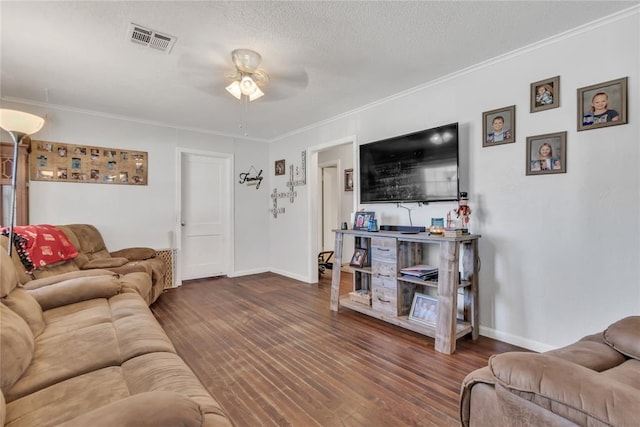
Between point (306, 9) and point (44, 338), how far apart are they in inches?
94.8

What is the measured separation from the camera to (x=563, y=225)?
2.24 m

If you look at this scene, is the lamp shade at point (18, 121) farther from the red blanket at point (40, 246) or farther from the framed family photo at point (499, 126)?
the framed family photo at point (499, 126)

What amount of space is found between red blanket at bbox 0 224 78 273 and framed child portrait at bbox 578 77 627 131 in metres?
4.51

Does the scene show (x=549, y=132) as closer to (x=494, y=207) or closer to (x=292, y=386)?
(x=494, y=207)

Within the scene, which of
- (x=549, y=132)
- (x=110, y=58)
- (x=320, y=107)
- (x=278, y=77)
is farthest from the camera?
(x=320, y=107)

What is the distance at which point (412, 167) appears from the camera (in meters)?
3.00

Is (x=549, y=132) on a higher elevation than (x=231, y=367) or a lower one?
higher

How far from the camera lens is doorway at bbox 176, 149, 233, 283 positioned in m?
4.76

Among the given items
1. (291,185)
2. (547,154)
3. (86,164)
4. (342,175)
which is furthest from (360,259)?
(86,164)

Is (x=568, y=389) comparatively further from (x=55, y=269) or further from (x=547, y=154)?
(x=55, y=269)

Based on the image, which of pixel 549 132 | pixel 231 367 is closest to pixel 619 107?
pixel 549 132

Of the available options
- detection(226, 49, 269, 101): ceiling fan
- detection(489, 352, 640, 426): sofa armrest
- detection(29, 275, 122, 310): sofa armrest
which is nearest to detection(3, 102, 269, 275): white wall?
detection(29, 275, 122, 310): sofa armrest

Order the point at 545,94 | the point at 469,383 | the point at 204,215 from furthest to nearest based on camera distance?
the point at 204,215 < the point at 545,94 < the point at 469,383

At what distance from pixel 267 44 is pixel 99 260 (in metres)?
2.93
